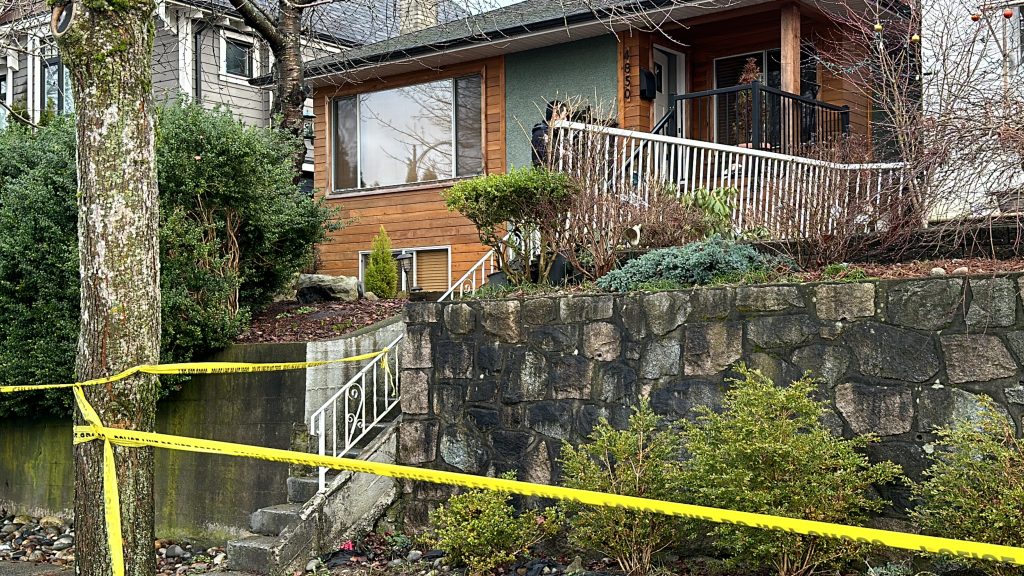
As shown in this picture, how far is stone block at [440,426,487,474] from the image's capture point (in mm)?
7383

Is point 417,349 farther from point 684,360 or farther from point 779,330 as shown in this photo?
point 779,330

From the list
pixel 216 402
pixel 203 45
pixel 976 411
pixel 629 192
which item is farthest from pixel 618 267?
pixel 203 45

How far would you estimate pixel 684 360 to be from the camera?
637 centimetres

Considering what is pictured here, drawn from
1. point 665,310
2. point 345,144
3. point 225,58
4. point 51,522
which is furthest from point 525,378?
point 225,58

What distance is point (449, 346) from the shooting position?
7602 mm

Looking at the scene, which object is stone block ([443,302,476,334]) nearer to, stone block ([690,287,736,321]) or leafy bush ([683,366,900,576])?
stone block ([690,287,736,321])

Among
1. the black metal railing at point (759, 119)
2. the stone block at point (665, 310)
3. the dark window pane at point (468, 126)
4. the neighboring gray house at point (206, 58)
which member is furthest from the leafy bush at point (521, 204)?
the neighboring gray house at point (206, 58)

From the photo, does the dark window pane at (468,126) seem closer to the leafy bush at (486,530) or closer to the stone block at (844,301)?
the leafy bush at (486,530)

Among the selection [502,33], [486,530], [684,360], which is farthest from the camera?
[502,33]

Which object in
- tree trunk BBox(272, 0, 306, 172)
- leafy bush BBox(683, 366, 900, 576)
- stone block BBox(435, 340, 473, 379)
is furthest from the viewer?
tree trunk BBox(272, 0, 306, 172)

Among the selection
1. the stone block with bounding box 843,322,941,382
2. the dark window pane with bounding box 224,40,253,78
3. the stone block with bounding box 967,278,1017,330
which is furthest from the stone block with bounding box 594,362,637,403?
the dark window pane with bounding box 224,40,253,78

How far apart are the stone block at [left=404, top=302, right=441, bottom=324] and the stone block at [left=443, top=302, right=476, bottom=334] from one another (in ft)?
0.33

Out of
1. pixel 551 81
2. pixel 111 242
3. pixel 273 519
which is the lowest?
pixel 273 519

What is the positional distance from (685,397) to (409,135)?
8545 millimetres
